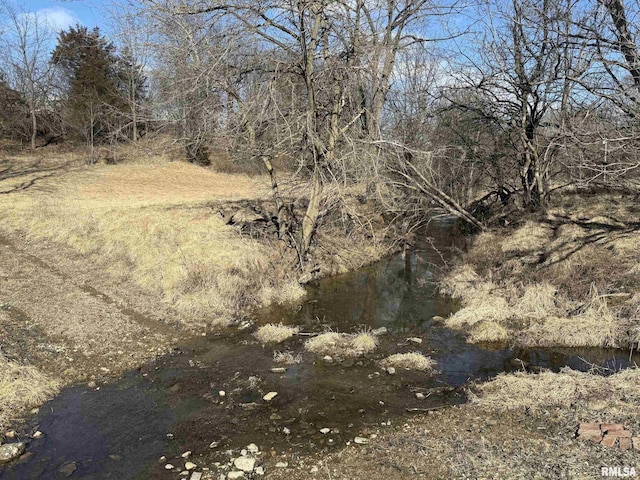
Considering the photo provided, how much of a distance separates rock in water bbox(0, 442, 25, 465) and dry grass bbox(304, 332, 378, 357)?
408cm

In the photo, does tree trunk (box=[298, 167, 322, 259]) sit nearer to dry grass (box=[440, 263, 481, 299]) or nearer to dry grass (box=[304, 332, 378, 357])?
dry grass (box=[440, 263, 481, 299])

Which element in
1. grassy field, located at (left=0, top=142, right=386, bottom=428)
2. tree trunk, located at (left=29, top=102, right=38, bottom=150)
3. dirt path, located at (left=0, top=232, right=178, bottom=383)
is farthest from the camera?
tree trunk, located at (left=29, top=102, right=38, bottom=150)

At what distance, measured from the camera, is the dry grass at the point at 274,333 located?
27.4ft

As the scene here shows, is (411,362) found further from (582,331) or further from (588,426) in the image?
(582,331)

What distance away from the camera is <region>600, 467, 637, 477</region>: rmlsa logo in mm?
4172

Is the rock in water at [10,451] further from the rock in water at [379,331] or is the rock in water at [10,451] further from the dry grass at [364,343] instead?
the rock in water at [379,331]

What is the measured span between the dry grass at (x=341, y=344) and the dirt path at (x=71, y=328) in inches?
95.7

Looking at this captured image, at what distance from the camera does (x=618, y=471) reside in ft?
13.9

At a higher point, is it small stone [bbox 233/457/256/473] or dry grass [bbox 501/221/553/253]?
dry grass [bbox 501/221/553/253]

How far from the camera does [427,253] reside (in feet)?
49.3

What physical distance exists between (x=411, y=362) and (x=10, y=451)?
5112 mm

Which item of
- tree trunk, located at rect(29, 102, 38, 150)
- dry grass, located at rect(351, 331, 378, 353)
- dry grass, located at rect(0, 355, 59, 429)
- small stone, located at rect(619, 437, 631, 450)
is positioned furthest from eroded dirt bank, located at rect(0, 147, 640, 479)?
tree trunk, located at rect(29, 102, 38, 150)

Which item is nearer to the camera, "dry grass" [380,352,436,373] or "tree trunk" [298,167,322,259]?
"dry grass" [380,352,436,373]

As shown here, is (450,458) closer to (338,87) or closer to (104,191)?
(338,87)
